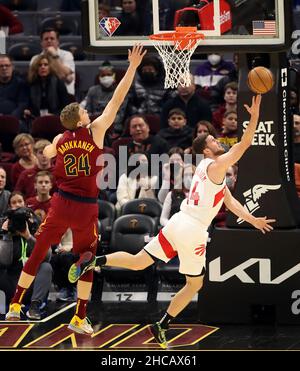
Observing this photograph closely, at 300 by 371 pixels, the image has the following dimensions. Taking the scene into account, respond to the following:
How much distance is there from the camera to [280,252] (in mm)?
10531

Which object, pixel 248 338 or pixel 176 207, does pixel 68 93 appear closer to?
pixel 176 207

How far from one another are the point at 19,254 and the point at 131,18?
4408mm

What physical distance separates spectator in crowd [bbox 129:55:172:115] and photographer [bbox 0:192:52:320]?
351 centimetres

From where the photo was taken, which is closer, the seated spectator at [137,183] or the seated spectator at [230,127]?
the seated spectator at [137,183]

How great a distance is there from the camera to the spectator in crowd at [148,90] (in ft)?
→ 47.0

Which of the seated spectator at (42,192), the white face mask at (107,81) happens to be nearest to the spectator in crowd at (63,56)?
the white face mask at (107,81)

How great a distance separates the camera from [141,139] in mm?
13195

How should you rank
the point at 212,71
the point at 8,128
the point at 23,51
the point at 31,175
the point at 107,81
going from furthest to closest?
1. the point at 23,51
2. the point at 212,71
3. the point at 107,81
4. the point at 8,128
5. the point at 31,175

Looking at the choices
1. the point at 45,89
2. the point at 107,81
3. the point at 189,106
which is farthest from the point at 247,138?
the point at 45,89

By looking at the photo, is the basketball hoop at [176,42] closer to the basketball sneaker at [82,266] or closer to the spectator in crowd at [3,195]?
the basketball sneaker at [82,266]

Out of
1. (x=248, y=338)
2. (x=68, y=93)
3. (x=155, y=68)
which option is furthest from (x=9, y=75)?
(x=248, y=338)

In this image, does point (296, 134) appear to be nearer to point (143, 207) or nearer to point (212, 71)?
point (143, 207)

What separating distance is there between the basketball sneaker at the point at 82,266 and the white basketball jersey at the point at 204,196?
3.12 ft

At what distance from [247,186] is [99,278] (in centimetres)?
257
